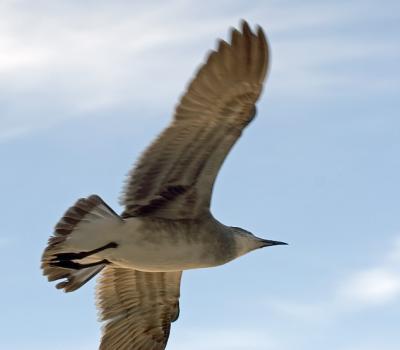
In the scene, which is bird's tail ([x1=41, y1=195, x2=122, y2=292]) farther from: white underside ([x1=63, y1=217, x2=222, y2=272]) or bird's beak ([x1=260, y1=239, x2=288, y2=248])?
bird's beak ([x1=260, y1=239, x2=288, y2=248])

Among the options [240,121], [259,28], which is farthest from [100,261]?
[259,28]

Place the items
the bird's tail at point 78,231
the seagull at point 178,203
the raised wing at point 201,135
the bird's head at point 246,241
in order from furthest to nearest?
the bird's head at point 246,241 → the bird's tail at point 78,231 → the seagull at point 178,203 → the raised wing at point 201,135

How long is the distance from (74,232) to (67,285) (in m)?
1.01

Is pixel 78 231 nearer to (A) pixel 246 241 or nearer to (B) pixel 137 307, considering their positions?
(A) pixel 246 241

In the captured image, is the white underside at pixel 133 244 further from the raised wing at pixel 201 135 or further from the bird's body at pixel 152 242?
the raised wing at pixel 201 135

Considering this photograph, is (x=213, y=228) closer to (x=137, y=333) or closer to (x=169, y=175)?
(x=169, y=175)

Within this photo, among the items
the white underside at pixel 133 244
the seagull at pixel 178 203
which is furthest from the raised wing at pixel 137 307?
the white underside at pixel 133 244

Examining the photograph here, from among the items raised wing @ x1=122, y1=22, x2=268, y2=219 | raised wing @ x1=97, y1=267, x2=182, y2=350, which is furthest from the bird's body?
raised wing @ x1=97, y1=267, x2=182, y2=350

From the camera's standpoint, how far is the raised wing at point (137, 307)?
12.4 metres

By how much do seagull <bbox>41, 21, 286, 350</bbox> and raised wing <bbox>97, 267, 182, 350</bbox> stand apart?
A: 3.03 feet

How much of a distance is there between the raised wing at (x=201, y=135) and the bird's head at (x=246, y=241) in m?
0.60

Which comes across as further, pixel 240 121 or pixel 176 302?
pixel 176 302

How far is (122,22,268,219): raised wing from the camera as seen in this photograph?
10008mm

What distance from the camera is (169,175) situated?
428 inches
